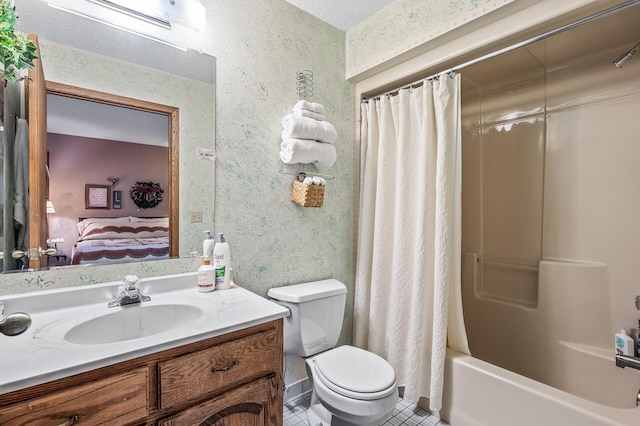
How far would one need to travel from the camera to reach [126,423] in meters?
0.81

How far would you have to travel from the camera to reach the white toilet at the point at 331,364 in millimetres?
1248

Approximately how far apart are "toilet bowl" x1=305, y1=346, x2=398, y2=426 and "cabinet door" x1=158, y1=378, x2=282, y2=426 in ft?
0.92

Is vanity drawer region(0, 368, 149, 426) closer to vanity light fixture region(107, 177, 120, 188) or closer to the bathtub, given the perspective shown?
vanity light fixture region(107, 177, 120, 188)

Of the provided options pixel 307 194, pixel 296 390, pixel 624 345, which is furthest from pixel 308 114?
pixel 624 345

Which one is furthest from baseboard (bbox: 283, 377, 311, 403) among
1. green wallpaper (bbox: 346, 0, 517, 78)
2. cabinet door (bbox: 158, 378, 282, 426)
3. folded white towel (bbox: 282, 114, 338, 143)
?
green wallpaper (bbox: 346, 0, 517, 78)

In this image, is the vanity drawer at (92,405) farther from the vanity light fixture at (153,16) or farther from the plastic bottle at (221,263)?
the vanity light fixture at (153,16)

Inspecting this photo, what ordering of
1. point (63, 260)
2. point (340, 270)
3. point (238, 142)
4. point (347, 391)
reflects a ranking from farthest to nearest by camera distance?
point (340, 270) < point (238, 142) < point (347, 391) < point (63, 260)

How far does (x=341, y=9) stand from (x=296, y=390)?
7.58 feet

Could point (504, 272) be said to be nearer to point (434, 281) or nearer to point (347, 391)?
point (434, 281)

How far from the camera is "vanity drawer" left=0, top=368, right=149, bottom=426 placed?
685mm

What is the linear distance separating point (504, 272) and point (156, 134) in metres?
2.40

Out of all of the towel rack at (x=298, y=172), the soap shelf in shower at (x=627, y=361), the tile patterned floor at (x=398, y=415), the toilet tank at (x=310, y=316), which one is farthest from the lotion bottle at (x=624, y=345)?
the towel rack at (x=298, y=172)

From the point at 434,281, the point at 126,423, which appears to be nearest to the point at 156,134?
the point at 126,423

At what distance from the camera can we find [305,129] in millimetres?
1635
